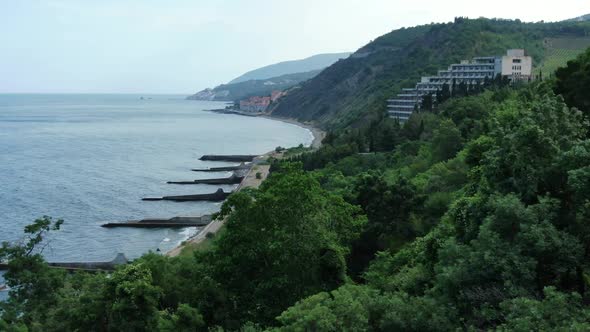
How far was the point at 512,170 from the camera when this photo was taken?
44.6ft

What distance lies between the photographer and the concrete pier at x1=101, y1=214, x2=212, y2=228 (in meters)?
48.2

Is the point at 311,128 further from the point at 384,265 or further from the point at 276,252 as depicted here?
the point at 276,252

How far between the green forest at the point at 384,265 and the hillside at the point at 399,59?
70.6m

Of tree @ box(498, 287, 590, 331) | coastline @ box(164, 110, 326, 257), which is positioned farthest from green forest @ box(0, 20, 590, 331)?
coastline @ box(164, 110, 326, 257)

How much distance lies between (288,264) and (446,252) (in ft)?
14.6

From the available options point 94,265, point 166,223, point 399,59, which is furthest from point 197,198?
point 399,59

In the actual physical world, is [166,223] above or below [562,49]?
below

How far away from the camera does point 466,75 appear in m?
76.9

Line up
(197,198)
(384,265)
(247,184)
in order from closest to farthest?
(384,265), (197,198), (247,184)

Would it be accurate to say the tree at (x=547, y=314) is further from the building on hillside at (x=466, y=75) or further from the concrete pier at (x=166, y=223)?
the building on hillside at (x=466, y=75)

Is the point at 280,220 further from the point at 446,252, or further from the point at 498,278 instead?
the point at 498,278

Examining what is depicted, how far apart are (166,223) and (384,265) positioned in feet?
107

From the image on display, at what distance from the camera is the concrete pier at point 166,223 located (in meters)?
48.2

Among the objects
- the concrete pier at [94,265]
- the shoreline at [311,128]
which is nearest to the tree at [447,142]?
the concrete pier at [94,265]
